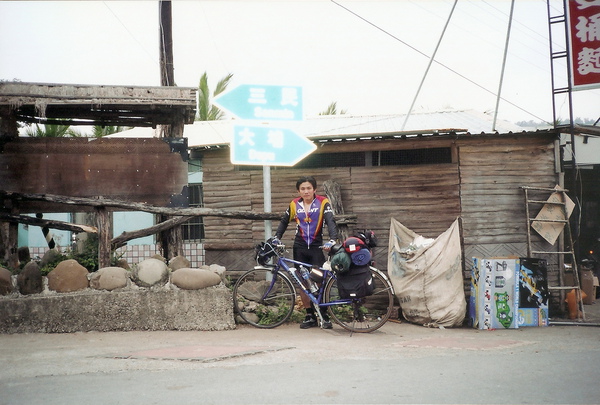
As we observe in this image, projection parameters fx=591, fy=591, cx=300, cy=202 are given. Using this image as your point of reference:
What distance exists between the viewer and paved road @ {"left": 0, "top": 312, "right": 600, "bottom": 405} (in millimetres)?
4398

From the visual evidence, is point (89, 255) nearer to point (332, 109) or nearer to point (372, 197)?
point (372, 197)

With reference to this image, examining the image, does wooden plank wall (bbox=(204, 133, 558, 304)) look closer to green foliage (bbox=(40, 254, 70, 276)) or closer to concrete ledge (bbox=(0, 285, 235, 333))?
concrete ledge (bbox=(0, 285, 235, 333))

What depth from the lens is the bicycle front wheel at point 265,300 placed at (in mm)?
8055

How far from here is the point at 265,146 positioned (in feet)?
25.4

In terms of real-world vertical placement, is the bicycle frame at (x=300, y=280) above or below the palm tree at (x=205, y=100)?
below

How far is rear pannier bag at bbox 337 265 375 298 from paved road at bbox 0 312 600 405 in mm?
529

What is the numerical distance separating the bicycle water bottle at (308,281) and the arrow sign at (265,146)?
146cm

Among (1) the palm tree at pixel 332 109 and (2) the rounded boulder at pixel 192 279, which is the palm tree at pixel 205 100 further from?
(2) the rounded boulder at pixel 192 279

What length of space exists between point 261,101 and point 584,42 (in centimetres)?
580

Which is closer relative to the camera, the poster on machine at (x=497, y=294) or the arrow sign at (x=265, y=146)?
the arrow sign at (x=265, y=146)

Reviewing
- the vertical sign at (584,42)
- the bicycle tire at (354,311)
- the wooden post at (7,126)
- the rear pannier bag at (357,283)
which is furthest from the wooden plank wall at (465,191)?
the wooden post at (7,126)

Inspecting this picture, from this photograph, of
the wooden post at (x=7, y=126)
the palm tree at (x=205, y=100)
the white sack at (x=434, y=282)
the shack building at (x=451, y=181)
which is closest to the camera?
the wooden post at (x=7, y=126)

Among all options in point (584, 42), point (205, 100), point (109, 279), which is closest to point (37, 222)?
point (109, 279)

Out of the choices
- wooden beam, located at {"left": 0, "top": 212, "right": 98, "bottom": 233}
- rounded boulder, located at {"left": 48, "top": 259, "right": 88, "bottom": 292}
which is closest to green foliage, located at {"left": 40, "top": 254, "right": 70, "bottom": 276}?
rounded boulder, located at {"left": 48, "top": 259, "right": 88, "bottom": 292}
